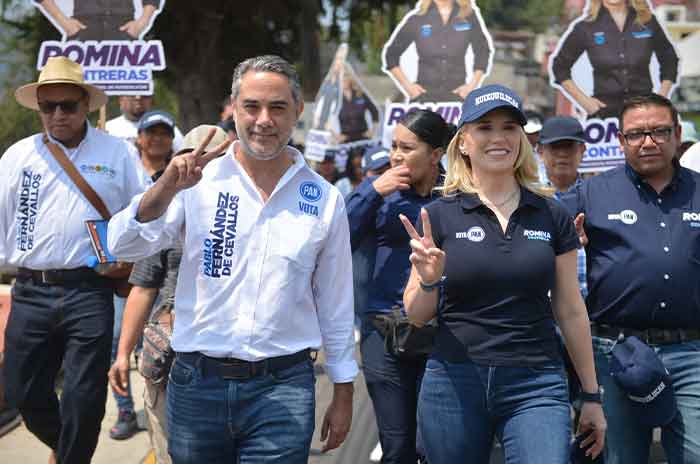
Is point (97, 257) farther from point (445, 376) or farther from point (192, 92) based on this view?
point (192, 92)

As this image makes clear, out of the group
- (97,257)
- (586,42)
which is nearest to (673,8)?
(586,42)

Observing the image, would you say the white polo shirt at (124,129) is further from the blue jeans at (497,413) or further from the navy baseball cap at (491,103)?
the blue jeans at (497,413)

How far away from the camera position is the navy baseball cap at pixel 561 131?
5918mm

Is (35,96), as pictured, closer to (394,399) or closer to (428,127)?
(428,127)

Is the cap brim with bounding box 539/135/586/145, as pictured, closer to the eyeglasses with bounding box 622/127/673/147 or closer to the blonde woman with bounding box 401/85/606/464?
the eyeglasses with bounding box 622/127/673/147

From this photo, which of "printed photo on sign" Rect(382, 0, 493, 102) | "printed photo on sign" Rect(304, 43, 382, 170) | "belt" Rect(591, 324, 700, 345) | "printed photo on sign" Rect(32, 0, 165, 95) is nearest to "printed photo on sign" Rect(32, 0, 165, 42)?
"printed photo on sign" Rect(32, 0, 165, 95)

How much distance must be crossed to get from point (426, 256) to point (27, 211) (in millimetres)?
2576

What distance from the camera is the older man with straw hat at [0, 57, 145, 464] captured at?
16.1 feet

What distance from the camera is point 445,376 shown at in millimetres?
3430

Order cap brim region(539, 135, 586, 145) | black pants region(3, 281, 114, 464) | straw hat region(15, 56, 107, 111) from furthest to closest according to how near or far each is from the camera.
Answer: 1. cap brim region(539, 135, 586, 145)
2. straw hat region(15, 56, 107, 111)
3. black pants region(3, 281, 114, 464)

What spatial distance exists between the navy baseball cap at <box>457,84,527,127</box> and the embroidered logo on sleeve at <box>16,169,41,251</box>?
2482mm

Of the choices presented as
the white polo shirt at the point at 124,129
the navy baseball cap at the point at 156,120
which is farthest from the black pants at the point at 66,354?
the white polo shirt at the point at 124,129

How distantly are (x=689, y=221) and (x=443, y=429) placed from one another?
1493 millimetres

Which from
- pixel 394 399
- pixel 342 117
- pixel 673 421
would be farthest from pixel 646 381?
pixel 342 117
